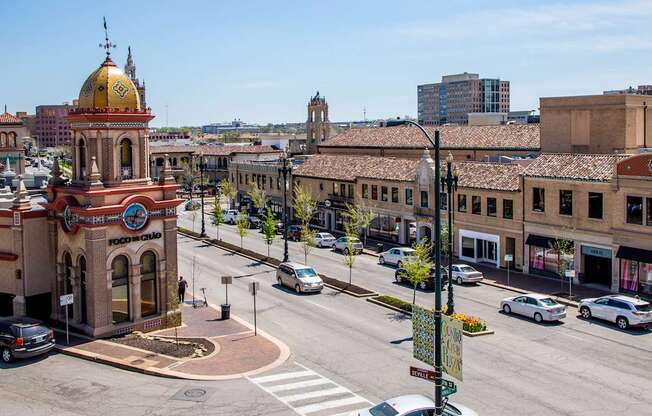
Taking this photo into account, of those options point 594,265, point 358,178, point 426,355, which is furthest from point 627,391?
point 358,178

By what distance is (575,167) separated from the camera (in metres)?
45.5

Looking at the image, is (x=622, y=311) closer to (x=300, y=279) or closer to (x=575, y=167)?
(x=575, y=167)

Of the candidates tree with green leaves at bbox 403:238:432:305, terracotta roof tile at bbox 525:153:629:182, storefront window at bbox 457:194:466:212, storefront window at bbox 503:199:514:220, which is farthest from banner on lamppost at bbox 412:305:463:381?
storefront window at bbox 457:194:466:212

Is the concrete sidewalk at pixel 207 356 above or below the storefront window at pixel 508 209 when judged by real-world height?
below

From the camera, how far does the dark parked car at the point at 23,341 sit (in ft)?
93.8

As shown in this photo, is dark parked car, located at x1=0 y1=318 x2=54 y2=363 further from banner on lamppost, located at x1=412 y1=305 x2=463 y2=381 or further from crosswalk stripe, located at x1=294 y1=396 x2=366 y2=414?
banner on lamppost, located at x1=412 y1=305 x2=463 y2=381

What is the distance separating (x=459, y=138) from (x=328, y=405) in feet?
165

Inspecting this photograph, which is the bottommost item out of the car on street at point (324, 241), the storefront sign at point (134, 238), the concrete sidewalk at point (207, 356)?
the concrete sidewalk at point (207, 356)

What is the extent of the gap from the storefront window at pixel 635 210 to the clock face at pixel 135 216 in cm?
2726

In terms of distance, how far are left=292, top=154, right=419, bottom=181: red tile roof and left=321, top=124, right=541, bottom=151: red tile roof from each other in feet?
20.6

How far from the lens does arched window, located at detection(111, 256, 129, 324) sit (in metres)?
32.4

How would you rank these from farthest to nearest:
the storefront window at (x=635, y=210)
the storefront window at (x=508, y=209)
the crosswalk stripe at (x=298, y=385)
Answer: the storefront window at (x=508, y=209), the storefront window at (x=635, y=210), the crosswalk stripe at (x=298, y=385)

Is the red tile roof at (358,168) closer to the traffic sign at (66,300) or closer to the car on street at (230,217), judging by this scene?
the car on street at (230,217)

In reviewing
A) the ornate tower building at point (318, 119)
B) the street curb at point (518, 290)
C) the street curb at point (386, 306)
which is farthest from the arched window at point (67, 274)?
the ornate tower building at point (318, 119)
